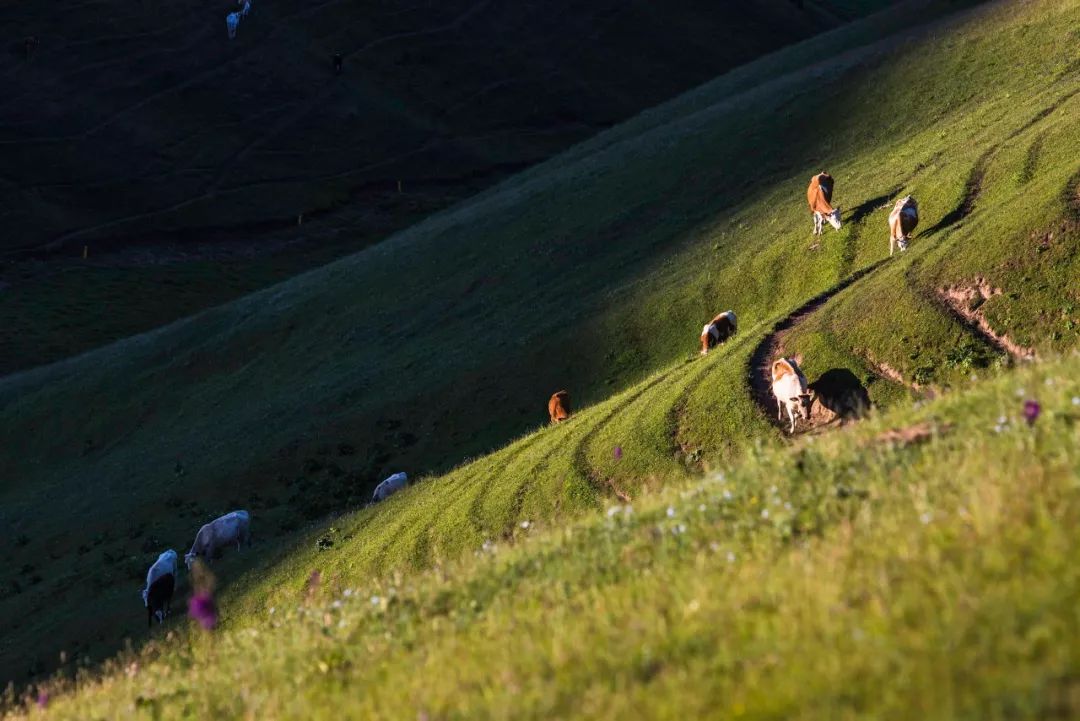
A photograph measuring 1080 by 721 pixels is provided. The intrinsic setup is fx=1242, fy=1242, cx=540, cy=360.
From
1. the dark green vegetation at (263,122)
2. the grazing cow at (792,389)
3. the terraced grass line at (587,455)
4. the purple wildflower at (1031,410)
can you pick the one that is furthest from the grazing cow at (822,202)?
the dark green vegetation at (263,122)

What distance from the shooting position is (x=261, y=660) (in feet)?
42.3

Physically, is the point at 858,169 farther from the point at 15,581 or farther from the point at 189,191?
the point at 189,191

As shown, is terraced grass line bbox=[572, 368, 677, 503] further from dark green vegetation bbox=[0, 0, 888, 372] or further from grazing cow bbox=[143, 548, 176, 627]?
dark green vegetation bbox=[0, 0, 888, 372]

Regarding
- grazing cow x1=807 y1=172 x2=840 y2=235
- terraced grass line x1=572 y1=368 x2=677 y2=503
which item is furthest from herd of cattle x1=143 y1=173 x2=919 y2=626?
terraced grass line x1=572 y1=368 x2=677 y2=503

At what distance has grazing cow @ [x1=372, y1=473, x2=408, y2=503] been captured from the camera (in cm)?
3822

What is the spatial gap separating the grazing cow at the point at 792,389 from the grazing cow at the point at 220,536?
699 inches

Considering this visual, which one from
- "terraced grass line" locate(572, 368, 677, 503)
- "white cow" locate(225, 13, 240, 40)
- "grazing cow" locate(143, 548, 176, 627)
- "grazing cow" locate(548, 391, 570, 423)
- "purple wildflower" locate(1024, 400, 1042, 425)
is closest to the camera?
"purple wildflower" locate(1024, 400, 1042, 425)

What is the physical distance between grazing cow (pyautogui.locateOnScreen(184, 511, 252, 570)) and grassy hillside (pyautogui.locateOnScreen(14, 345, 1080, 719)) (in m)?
23.0

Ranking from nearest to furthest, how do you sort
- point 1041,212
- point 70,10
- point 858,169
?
1. point 1041,212
2. point 858,169
3. point 70,10

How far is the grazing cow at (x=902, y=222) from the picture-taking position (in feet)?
121

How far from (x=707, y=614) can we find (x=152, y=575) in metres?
28.3

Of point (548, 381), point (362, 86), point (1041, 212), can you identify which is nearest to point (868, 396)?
point (1041, 212)

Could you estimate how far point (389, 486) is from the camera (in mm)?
38406

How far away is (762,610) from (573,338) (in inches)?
1378
